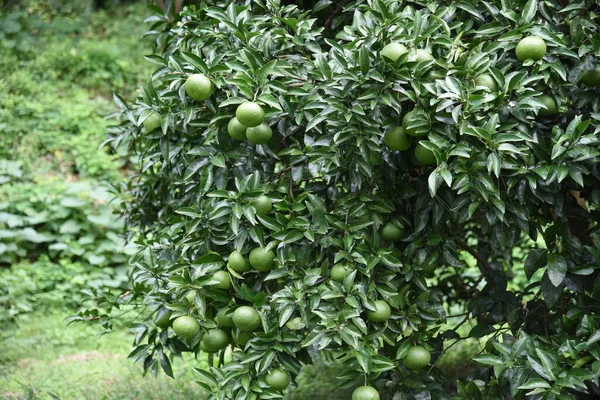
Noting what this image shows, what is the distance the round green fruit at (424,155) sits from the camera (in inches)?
73.9

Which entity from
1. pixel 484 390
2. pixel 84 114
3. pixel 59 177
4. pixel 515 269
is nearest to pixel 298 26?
pixel 484 390

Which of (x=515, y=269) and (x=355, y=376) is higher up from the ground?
(x=355, y=376)

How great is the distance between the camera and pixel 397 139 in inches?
75.7

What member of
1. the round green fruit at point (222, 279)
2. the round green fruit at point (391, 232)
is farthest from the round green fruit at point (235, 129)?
the round green fruit at point (391, 232)

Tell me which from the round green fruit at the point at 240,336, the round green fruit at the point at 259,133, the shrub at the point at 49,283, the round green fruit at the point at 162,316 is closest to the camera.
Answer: the round green fruit at the point at 259,133

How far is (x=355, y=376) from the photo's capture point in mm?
1993

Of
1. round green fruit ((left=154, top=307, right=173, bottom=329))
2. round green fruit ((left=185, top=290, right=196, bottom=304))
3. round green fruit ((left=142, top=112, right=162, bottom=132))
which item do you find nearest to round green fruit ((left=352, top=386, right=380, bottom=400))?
round green fruit ((left=185, top=290, right=196, bottom=304))

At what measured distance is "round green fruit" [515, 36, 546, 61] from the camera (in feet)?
6.14

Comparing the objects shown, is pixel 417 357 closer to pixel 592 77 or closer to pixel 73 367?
pixel 592 77

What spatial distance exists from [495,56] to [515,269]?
3890 millimetres

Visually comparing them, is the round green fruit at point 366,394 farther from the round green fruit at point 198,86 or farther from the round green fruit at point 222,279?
the round green fruit at point 198,86

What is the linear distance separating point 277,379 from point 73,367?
2372 millimetres

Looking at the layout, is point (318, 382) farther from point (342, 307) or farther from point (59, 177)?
point (59, 177)

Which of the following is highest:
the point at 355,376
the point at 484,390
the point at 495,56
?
the point at 495,56
